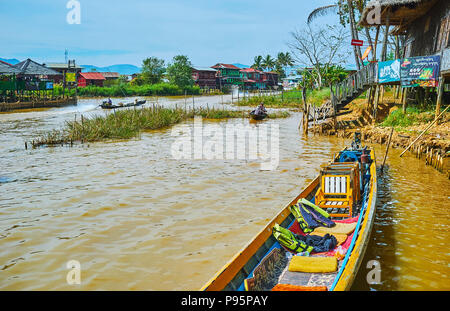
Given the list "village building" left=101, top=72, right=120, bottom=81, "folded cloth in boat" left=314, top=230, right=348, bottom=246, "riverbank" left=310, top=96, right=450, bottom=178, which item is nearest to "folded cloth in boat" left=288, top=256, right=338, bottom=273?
"folded cloth in boat" left=314, top=230, right=348, bottom=246

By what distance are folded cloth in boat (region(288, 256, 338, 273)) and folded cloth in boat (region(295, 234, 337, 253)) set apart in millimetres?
431

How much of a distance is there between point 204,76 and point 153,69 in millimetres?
10110

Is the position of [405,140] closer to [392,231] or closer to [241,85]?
[392,231]

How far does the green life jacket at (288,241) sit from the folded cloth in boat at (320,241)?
5.2 inches

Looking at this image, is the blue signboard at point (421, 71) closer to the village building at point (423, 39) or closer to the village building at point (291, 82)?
the village building at point (423, 39)

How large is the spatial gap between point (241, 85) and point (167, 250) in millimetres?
74307

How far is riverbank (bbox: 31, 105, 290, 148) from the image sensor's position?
17.0 meters

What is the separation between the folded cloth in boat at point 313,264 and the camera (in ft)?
16.3

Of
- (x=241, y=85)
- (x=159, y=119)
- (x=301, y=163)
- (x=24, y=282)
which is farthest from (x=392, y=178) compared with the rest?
(x=241, y=85)

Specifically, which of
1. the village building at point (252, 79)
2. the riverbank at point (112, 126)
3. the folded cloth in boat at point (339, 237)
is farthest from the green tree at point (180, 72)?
the folded cloth in boat at point (339, 237)

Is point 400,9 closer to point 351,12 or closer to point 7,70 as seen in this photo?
point 351,12

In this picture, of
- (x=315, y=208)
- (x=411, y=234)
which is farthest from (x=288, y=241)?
(x=411, y=234)

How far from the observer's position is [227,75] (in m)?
77.6

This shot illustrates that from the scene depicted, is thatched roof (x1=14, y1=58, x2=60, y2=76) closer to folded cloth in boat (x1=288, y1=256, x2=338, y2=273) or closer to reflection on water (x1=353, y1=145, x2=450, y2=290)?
reflection on water (x1=353, y1=145, x2=450, y2=290)
